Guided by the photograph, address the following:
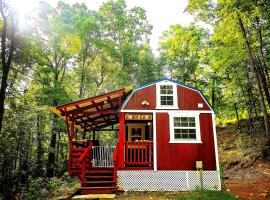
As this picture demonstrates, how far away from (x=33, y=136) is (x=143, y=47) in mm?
15919

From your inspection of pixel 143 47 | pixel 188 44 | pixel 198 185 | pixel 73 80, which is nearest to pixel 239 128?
pixel 188 44

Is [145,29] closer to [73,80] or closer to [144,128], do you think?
[73,80]

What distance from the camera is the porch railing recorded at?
503 inches

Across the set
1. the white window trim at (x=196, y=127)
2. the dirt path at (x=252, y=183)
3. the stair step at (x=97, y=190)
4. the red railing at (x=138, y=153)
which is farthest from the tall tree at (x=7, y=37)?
the dirt path at (x=252, y=183)

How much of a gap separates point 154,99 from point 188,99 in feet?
5.40

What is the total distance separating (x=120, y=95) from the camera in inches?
440

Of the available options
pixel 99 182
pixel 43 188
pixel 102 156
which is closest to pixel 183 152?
pixel 99 182

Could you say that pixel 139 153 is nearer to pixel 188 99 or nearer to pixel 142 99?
pixel 142 99

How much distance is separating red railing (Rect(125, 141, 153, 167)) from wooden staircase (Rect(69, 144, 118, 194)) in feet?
2.22

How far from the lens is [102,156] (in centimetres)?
1302

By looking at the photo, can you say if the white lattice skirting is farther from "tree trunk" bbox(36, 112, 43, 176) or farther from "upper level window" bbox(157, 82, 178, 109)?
"tree trunk" bbox(36, 112, 43, 176)

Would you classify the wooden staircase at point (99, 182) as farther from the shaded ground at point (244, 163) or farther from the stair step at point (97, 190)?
the shaded ground at point (244, 163)

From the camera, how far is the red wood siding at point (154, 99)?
11.5m

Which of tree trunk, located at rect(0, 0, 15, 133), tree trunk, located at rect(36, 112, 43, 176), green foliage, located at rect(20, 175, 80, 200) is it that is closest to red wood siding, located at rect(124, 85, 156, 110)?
green foliage, located at rect(20, 175, 80, 200)
